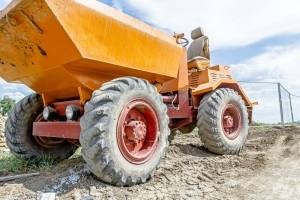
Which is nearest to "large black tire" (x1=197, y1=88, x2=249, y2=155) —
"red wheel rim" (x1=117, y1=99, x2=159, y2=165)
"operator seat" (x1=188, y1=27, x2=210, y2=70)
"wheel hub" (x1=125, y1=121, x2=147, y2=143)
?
"operator seat" (x1=188, y1=27, x2=210, y2=70)

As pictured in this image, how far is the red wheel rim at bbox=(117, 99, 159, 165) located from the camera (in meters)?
3.82

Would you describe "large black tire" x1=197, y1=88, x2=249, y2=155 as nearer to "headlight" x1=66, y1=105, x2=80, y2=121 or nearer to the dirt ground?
the dirt ground

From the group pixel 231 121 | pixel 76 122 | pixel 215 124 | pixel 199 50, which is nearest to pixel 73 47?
pixel 76 122

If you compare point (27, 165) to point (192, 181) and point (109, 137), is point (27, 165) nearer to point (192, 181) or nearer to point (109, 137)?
point (109, 137)

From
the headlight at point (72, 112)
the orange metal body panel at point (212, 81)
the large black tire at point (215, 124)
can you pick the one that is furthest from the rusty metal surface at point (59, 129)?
the orange metal body panel at point (212, 81)

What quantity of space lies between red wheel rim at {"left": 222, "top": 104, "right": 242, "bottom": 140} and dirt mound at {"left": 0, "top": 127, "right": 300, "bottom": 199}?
0.47 m

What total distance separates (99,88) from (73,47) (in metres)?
0.56

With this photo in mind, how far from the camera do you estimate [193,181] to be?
412 cm

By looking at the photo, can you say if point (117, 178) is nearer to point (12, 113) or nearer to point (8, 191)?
point (8, 191)

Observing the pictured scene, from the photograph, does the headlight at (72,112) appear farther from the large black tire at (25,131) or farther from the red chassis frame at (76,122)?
the large black tire at (25,131)

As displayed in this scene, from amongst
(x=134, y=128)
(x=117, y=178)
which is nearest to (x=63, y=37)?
(x=134, y=128)

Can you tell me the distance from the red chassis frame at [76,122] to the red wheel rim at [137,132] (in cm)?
56

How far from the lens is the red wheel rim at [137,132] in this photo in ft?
12.5

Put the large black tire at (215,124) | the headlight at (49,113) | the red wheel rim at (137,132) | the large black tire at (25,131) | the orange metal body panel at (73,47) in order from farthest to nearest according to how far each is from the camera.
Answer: the large black tire at (215,124), the large black tire at (25,131), the headlight at (49,113), the red wheel rim at (137,132), the orange metal body panel at (73,47)
